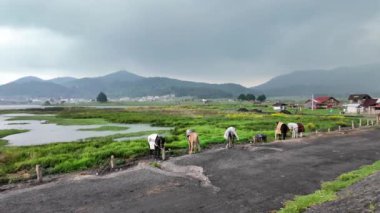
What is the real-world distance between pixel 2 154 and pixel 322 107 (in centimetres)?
10943

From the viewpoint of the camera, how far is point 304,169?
2273cm

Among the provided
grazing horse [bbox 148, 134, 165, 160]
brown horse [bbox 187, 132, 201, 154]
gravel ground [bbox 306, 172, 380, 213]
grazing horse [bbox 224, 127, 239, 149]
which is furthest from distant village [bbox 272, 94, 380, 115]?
gravel ground [bbox 306, 172, 380, 213]

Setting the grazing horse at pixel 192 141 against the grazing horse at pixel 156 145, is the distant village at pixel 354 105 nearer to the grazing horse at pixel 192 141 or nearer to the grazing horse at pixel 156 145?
the grazing horse at pixel 192 141

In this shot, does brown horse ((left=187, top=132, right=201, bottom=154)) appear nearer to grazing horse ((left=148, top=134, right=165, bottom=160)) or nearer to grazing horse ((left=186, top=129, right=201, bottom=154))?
grazing horse ((left=186, top=129, right=201, bottom=154))

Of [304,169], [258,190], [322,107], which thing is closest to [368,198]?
[258,190]

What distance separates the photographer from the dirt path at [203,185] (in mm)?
16453


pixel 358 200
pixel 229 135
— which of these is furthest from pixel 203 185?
pixel 229 135

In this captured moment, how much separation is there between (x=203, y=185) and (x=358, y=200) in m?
8.25

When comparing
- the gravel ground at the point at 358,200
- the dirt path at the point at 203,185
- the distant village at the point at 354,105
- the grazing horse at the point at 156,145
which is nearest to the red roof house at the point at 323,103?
the distant village at the point at 354,105

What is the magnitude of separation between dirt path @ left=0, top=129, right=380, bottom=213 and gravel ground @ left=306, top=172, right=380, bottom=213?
2498mm

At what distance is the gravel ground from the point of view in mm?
12383

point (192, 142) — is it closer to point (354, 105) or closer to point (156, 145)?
point (156, 145)

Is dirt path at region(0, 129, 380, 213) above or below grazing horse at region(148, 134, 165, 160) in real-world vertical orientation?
below

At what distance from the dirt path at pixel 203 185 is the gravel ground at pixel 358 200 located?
2498mm
